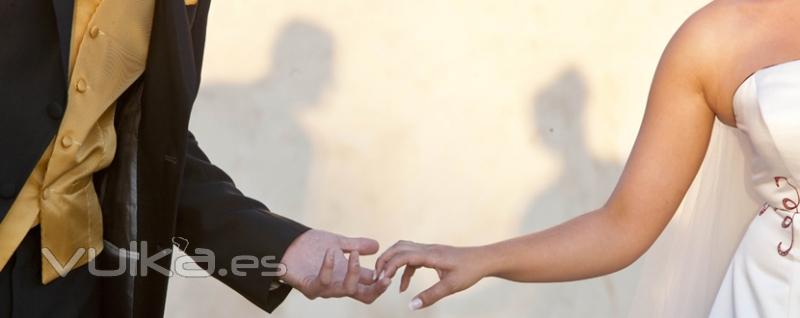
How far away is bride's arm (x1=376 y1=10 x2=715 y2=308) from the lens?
2.46 m

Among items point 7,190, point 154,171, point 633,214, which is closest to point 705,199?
point 633,214

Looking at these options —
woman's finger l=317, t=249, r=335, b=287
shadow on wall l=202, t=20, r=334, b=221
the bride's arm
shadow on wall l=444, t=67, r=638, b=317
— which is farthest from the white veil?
shadow on wall l=202, t=20, r=334, b=221

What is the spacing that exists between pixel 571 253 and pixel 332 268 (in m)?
0.44

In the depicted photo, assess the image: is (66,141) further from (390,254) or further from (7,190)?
(390,254)

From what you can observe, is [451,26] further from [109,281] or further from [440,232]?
[109,281]

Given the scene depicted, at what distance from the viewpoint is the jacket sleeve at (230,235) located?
2.69 metres

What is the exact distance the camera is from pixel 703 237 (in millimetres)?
2688

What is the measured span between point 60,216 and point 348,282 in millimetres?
569

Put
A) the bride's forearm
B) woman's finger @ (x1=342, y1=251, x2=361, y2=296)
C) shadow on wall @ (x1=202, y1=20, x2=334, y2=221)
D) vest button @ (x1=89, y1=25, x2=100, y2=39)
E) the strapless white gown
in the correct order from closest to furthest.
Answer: the strapless white gown
vest button @ (x1=89, y1=25, x2=100, y2=39)
the bride's forearm
woman's finger @ (x1=342, y1=251, x2=361, y2=296)
shadow on wall @ (x1=202, y1=20, x2=334, y2=221)

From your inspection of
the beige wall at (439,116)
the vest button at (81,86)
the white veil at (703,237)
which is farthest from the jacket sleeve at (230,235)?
the beige wall at (439,116)

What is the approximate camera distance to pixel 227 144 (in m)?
4.96

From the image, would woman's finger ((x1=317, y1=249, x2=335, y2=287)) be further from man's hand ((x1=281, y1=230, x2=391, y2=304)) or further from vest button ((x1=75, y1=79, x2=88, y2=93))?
vest button ((x1=75, y1=79, x2=88, y2=93))

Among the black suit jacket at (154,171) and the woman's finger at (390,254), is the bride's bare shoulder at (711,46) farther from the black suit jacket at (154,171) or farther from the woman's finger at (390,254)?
the black suit jacket at (154,171)

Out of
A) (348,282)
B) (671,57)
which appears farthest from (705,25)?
(348,282)
